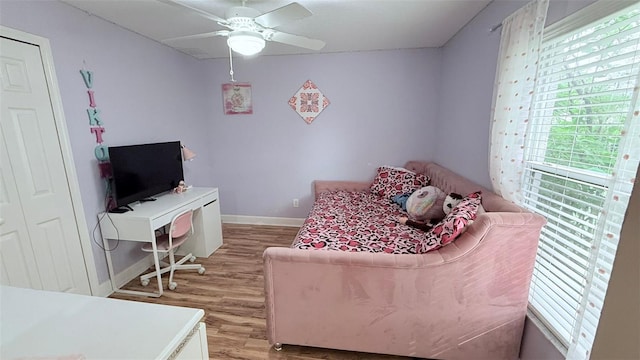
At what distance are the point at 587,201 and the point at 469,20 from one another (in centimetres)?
195

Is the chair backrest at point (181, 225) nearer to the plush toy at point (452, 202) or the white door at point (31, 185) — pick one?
the white door at point (31, 185)

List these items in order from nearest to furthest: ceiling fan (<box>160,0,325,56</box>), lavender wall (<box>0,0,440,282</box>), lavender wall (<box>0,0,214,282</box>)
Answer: ceiling fan (<box>160,0,325,56</box>), lavender wall (<box>0,0,214,282</box>), lavender wall (<box>0,0,440,282</box>)

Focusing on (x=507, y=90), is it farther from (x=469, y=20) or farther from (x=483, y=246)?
(x=469, y=20)

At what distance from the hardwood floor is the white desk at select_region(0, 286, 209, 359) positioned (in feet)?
3.35

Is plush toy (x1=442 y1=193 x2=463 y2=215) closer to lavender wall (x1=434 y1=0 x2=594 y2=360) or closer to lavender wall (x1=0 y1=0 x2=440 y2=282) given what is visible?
lavender wall (x1=434 y1=0 x2=594 y2=360)

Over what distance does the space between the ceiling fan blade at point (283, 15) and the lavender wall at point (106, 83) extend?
1606 millimetres

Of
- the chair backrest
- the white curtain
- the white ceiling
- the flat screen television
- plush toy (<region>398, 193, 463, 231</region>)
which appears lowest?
the chair backrest

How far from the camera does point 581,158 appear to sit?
1.27 meters

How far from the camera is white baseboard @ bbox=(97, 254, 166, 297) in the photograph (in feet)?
7.69

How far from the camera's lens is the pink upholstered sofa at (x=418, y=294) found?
4.79ft

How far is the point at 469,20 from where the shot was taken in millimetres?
2361

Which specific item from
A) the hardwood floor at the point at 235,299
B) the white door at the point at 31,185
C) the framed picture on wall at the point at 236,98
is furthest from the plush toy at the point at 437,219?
the white door at the point at 31,185

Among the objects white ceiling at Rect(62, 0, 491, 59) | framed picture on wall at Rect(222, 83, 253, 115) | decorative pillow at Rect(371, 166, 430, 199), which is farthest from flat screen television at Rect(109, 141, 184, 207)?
decorative pillow at Rect(371, 166, 430, 199)

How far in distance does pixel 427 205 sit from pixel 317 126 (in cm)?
185
